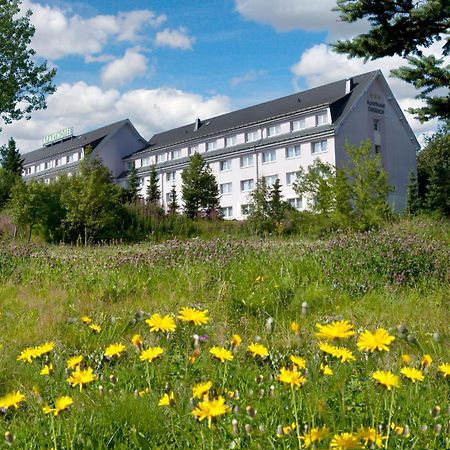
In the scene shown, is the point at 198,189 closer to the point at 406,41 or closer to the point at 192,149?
the point at 192,149

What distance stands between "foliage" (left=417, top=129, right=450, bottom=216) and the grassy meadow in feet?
73.6

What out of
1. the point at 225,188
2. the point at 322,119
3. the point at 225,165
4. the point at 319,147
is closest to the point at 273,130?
the point at 322,119

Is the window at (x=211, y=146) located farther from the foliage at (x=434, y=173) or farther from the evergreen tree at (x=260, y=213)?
the evergreen tree at (x=260, y=213)

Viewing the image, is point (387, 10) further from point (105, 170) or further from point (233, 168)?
point (233, 168)

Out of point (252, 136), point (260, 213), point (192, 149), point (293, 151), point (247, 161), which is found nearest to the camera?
point (260, 213)

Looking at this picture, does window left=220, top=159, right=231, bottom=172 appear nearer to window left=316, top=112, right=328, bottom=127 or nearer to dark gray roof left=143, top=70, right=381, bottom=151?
dark gray roof left=143, top=70, right=381, bottom=151

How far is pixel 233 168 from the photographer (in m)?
47.2

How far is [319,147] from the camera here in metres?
40.8

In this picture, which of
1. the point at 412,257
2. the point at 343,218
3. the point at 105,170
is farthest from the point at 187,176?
the point at 412,257

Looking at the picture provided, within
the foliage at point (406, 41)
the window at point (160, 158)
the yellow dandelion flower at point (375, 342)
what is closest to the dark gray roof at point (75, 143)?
the window at point (160, 158)

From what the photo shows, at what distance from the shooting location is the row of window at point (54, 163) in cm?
6356

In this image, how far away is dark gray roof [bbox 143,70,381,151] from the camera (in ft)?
137

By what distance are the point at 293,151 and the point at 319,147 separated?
251 centimetres

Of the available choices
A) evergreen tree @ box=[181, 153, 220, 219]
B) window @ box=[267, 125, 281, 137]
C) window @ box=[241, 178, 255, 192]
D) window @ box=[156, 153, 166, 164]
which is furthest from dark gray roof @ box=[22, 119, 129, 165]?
evergreen tree @ box=[181, 153, 220, 219]
